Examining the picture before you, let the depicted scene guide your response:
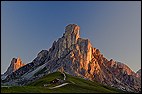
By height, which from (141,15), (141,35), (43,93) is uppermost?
(141,15)

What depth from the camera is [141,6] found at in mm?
81250

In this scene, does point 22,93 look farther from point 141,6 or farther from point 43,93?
point 141,6

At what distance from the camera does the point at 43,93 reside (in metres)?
80.6

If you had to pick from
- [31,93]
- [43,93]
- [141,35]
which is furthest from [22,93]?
[141,35]

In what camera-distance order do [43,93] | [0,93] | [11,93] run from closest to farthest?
[0,93]
[11,93]
[43,93]

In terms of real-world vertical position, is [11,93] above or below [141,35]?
below

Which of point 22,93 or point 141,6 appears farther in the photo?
point 141,6

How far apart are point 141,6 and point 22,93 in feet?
151

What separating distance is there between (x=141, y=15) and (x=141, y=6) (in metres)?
5.08

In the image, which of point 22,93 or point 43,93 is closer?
point 22,93

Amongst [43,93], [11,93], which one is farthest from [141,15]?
[11,93]

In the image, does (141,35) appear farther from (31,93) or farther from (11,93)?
(11,93)

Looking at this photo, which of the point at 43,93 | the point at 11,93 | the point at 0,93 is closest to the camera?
the point at 0,93

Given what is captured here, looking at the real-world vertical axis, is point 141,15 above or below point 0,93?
above
